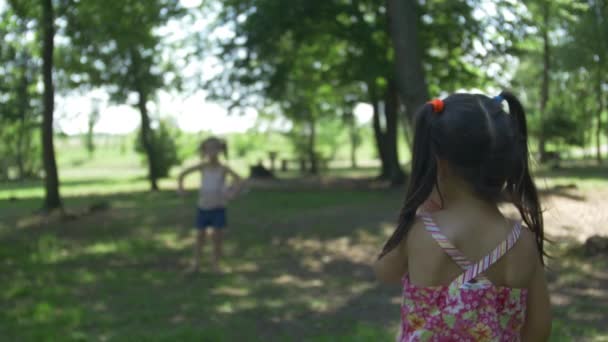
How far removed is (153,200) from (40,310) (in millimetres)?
13173

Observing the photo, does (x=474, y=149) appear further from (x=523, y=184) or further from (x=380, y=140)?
(x=380, y=140)

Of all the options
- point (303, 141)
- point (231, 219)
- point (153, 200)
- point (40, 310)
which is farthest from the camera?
point (303, 141)

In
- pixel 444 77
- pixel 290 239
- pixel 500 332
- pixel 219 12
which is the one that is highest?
pixel 219 12

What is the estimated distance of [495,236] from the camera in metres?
1.97

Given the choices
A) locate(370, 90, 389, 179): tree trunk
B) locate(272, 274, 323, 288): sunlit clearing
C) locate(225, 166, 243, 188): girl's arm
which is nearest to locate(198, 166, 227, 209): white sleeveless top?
locate(225, 166, 243, 188): girl's arm

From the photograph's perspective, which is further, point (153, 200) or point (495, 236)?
point (153, 200)

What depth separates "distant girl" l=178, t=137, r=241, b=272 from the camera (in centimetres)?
852

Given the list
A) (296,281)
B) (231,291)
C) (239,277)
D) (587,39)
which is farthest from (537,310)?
(587,39)

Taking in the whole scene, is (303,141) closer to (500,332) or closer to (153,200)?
(153,200)

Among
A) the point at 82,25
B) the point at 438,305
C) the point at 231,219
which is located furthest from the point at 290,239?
the point at 438,305

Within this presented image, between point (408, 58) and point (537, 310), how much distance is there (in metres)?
7.35

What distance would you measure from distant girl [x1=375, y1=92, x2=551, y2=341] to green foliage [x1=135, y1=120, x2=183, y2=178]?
3598 centimetres

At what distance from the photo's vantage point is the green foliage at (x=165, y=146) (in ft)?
124

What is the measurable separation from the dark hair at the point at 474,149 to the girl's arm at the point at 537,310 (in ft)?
0.36
